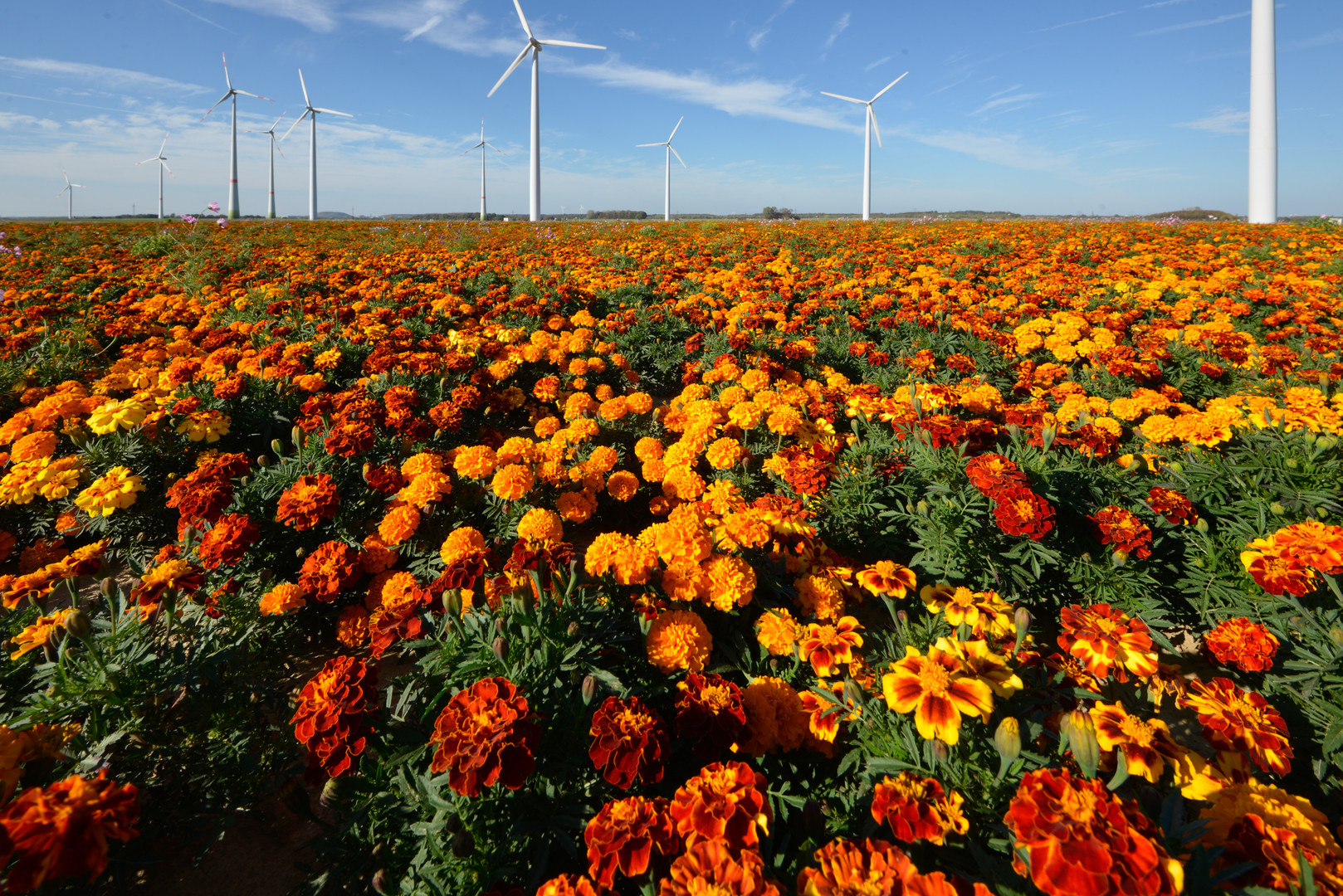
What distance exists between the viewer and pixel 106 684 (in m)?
1.99

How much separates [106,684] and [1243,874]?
3515mm

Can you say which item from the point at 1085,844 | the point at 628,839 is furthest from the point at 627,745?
the point at 1085,844

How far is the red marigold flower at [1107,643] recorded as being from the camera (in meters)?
1.94

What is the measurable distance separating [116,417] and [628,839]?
436 centimetres

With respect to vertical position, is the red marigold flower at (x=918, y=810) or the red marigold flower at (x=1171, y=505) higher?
the red marigold flower at (x=1171, y=505)

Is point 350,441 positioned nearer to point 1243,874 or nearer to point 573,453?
point 573,453

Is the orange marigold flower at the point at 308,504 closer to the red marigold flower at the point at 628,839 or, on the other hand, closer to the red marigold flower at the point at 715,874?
the red marigold flower at the point at 628,839

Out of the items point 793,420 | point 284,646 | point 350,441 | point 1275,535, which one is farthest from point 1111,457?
point 284,646

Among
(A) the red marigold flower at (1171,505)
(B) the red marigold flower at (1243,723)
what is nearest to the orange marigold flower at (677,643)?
(B) the red marigold flower at (1243,723)

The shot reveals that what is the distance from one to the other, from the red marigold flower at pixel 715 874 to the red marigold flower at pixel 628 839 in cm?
9

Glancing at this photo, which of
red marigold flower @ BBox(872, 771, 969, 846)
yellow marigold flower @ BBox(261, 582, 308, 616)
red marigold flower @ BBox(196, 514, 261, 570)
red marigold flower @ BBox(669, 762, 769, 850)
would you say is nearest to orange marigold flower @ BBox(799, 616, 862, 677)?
red marigold flower @ BBox(872, 771, 969, 846)

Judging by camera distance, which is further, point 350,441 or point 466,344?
point 466,344

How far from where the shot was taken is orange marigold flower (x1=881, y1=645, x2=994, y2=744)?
1.56 meters

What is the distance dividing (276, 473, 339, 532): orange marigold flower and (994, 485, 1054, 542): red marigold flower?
133 inches
